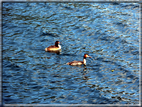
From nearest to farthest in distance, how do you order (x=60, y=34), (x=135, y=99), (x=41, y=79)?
Answer: 1. (x=135, y=99)
2. (x=41, y=79)
3. (x=60, y=34)

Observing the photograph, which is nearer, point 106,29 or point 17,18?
point 106,29

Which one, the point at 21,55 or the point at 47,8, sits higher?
the point at 47,8

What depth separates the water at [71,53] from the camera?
16.5 metres

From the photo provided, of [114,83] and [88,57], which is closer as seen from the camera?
[114,83]

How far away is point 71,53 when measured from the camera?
73.5 feet

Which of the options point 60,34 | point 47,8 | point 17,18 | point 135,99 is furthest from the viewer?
point 47,8

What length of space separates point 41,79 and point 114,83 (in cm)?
478

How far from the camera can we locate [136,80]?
18578 millimetres

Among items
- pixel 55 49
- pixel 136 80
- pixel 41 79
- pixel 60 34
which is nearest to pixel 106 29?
pixel 60 34

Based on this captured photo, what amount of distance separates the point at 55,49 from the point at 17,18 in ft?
25.7

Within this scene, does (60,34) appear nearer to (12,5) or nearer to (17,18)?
(17,18)

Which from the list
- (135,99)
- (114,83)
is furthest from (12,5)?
(135,99)

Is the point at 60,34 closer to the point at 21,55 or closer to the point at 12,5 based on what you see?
the point at 21,55

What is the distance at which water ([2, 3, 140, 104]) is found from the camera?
16.5 m
